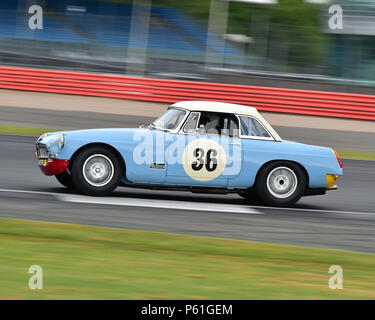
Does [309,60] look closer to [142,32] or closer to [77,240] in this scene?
[142,32]

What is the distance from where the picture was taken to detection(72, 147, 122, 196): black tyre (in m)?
9.91

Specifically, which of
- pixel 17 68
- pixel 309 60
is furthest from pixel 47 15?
pixel 309 60

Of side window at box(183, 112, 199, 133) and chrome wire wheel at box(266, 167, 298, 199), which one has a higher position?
side window at box(183, 112, 199, 133)

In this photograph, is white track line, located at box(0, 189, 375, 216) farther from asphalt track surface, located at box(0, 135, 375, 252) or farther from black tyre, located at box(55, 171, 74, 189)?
→ black tyre, located at box(55, 171, 74, 189)

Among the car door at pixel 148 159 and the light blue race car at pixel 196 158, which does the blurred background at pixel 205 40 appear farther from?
the car door at pixel 148 159

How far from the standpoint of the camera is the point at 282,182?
10.6 meters

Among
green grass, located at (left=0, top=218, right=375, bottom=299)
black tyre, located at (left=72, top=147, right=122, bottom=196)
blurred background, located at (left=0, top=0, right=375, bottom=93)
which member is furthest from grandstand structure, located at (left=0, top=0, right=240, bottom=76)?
green grass, located at (left=0, top=218, right=375, bottom=299)

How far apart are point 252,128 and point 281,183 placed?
3.11 ft

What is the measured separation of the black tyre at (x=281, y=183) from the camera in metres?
10.5

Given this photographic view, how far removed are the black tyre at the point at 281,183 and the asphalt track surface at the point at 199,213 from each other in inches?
7.0

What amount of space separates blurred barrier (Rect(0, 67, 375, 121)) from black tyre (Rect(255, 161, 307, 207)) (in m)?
11.1
